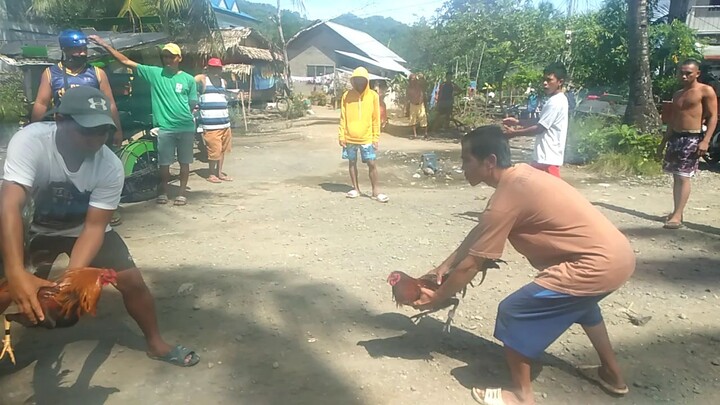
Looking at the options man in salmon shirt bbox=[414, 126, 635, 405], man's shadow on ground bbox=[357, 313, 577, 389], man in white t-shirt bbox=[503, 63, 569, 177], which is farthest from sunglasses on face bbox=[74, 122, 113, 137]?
man in white t-shirt bbox=[503, 63, 569, 177]

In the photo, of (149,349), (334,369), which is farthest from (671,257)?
(149,349)

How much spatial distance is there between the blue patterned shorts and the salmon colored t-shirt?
420 centimetres

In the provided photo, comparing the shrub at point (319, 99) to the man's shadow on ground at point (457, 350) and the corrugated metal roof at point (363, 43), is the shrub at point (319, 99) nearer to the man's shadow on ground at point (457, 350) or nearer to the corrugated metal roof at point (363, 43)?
the corrugated metal roof at point (363, 43)

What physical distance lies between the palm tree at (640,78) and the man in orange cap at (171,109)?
27.7ft

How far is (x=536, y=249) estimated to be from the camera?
2.93m

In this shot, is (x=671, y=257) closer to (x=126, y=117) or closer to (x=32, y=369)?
(x=32, y=369)

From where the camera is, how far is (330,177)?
9523mm

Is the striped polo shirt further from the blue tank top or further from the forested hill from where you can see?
the forested hill

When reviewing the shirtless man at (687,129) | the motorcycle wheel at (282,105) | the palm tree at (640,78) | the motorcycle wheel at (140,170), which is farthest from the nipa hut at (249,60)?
the shirtless man at (687,129)

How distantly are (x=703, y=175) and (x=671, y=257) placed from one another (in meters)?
5.68

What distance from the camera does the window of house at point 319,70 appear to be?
40594 millimetres

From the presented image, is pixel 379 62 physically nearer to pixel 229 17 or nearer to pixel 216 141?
pixel 229 17

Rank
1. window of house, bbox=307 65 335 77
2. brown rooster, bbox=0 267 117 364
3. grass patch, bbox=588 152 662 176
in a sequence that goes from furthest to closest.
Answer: window of house, bbox=307 65 335 77 < grass patch, bbox=588 152 662 176 < brown rooster, bbox=0 267 117 364

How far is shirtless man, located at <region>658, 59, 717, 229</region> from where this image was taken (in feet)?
20.4
